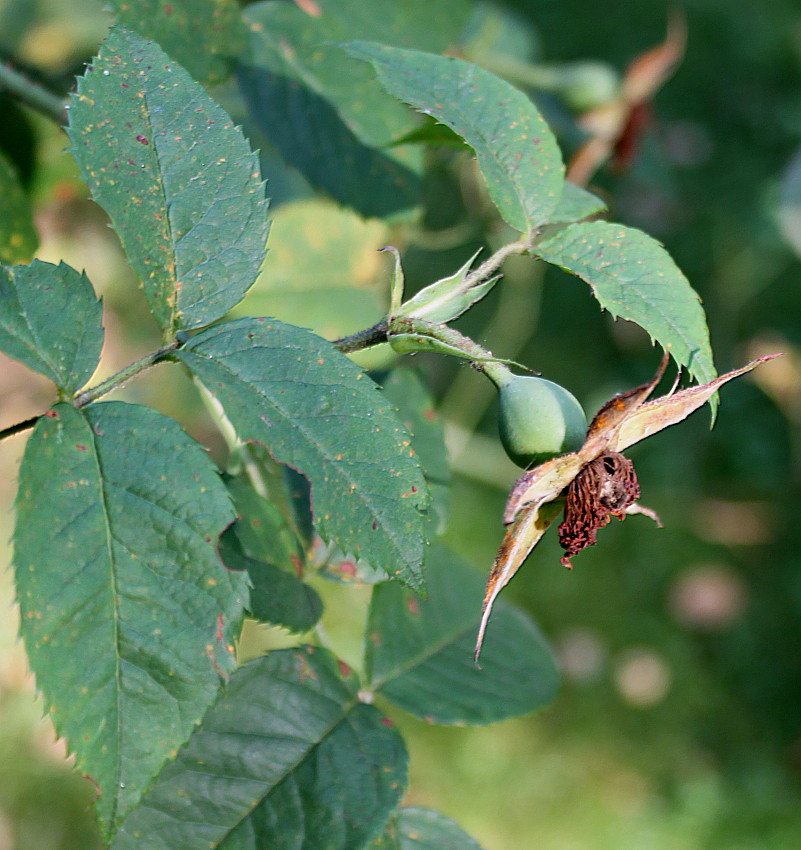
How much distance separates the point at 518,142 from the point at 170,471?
478 millimetres

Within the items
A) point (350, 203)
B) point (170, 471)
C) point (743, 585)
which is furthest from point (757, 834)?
point (170, 471)

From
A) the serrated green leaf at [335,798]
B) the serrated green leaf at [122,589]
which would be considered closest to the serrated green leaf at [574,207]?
the serrated green leaf at [122,589]

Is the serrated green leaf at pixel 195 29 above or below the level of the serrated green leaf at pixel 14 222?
above

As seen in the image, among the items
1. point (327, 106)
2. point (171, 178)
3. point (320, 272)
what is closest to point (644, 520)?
point (320, 272)

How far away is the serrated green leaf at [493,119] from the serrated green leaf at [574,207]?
24 millimetres

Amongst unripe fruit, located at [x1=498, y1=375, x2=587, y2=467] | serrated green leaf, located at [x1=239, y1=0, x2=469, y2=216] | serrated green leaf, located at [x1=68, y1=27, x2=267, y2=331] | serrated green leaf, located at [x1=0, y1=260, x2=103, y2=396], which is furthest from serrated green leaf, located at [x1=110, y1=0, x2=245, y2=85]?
unripe fruit, located at [x1=498, y1=375, x2=587, y2=467]

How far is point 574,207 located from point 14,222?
0.66 metres

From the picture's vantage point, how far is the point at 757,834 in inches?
96.0

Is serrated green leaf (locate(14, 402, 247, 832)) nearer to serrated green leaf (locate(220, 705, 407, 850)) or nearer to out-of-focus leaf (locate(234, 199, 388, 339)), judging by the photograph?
serrated green leaf (locate(220, 705, 407, 850))

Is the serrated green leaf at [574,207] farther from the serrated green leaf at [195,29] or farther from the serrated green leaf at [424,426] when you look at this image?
the serrated green leaf at [195,29]

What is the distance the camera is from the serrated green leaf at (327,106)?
115 cm

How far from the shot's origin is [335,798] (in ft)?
2.72

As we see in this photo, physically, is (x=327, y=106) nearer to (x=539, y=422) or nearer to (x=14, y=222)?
(x=14, y=222)

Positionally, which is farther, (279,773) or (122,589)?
(279,773)
